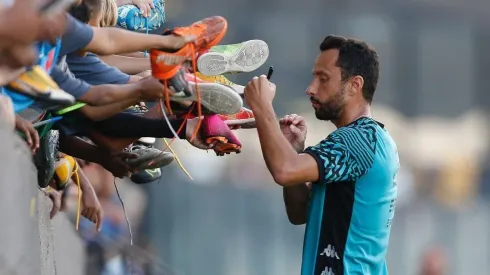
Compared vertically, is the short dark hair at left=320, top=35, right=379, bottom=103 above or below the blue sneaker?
above

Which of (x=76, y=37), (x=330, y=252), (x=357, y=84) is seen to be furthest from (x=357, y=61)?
(x=76, y=37)

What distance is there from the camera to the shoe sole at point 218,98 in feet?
21.4

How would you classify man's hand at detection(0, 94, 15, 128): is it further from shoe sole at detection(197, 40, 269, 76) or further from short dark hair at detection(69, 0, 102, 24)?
shoe sole at detection(197, 40, 269, 76)

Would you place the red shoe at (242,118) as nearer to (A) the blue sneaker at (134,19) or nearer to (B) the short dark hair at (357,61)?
(B) the short dark hair at (357,61)

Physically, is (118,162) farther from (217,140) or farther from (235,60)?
(235,60)

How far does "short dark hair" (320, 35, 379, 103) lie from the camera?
6.58 metres

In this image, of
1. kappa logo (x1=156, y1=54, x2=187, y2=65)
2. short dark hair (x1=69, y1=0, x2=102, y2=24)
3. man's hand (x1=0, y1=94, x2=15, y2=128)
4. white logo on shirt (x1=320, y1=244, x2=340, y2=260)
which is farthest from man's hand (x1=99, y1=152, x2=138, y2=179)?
man's hand (x1=0, y1=94, x2=15, y2=128)

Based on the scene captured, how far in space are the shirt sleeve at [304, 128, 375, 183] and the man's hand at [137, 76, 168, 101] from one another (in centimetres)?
70

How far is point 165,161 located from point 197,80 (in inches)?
40.4

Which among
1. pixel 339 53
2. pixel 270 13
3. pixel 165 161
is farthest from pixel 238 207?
pixel 339 53

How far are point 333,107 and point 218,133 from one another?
613 millimetres

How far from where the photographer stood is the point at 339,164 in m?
6.26

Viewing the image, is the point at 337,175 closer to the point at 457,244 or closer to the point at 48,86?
the point at 48,86

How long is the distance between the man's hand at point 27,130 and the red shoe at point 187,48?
2.03ft
